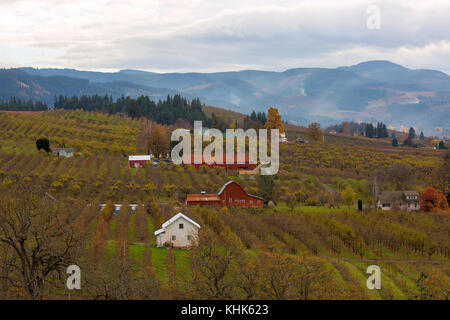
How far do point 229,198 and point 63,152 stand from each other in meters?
35.0

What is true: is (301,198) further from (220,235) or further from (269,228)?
(220,235)

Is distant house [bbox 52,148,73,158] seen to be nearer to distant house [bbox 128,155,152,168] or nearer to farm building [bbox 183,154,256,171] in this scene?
distant house [bbox 128,155,152,168]

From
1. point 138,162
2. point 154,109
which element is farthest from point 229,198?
point 154,109

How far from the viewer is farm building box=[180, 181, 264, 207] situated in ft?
180

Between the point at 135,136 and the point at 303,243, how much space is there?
233 feet

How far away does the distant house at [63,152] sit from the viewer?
7625cm

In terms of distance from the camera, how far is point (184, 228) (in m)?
37.5

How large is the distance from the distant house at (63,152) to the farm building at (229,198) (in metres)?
29.4

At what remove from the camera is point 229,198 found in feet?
182

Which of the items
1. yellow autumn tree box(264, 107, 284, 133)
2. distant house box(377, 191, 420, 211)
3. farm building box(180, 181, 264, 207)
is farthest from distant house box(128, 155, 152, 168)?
yellow autumn tree box(264, 107, 284, 133)

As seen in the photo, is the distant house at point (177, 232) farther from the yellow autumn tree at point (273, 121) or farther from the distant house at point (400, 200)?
the yellow autumn tree at point (273, 121)

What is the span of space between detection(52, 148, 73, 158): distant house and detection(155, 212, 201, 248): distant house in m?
44.4

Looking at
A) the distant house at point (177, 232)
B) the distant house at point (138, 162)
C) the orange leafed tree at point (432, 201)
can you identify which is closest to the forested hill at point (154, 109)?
the distant house at point (138, 162)
